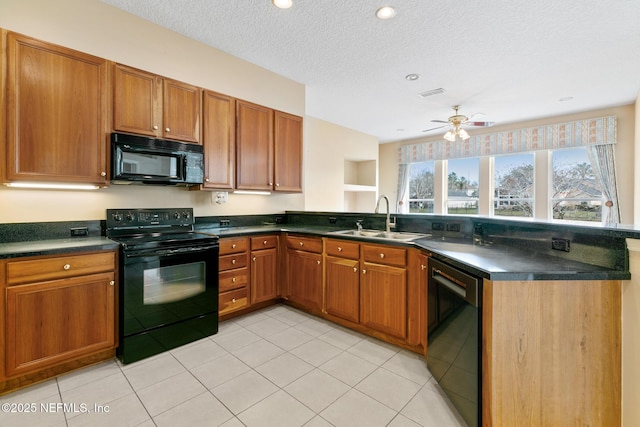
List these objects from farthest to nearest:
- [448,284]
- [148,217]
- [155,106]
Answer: [148,217]
[155,106]
[448,284]

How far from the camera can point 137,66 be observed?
8.56 ft

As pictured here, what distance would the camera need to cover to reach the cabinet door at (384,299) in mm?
2375

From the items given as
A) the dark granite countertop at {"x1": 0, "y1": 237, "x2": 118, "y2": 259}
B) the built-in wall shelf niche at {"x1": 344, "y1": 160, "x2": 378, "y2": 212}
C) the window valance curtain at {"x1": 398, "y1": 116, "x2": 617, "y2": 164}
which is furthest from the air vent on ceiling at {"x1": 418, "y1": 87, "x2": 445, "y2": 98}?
the dark granite countertop at {"x1": 0, "y1": 237, "x2": 118, "y2": 259}

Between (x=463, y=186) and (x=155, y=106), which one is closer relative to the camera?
(x=155, y=106)

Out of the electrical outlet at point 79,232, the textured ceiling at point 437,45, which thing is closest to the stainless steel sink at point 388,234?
the textured ceiling at point 437,45

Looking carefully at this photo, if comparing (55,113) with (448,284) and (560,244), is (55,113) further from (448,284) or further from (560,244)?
(560,244)

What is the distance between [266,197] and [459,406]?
3098 mm

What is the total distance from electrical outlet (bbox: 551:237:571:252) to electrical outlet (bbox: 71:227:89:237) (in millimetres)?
3495

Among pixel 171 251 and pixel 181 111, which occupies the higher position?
pixel 181 111

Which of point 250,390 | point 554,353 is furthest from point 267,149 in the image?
point 554,353

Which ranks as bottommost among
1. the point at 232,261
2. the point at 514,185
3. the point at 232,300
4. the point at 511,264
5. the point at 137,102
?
the point at 232,300

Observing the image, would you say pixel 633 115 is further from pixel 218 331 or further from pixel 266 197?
pixel 218 331

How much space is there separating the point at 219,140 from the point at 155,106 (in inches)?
26.2

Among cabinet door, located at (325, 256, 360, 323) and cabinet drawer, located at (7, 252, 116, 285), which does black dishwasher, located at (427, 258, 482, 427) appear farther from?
cabinet drawer, located at (7, 252, 116, 285)
